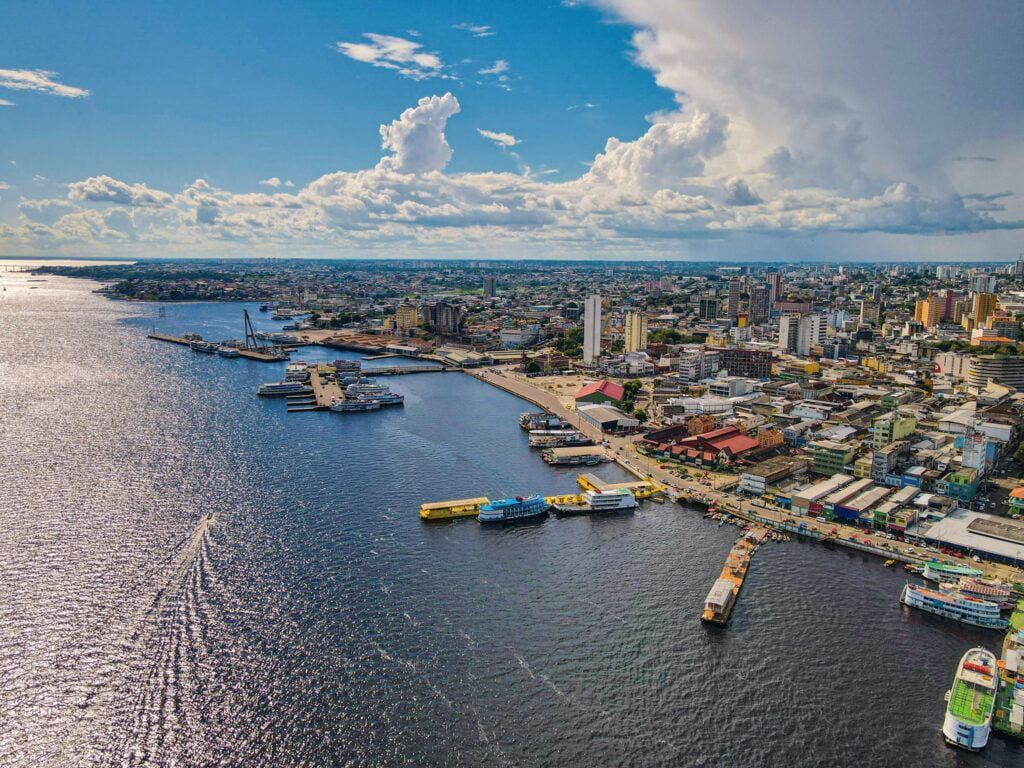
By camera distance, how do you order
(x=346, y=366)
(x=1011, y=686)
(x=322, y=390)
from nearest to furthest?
1. (x=1011, y=686)
2. (x=322, y=390)
3. (x=346, y=366)

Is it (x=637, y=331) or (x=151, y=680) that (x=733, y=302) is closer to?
(x=637, y=331)

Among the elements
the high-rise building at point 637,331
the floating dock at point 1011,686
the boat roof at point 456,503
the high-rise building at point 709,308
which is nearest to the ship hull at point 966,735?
the floating dock at point 1011,686

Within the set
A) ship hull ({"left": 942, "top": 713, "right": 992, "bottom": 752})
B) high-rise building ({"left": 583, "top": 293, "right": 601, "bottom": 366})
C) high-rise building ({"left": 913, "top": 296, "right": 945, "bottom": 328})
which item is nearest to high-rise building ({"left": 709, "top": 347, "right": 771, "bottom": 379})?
high-rise building ({"left": 583, "top": 293, "right": 601, "bottom": 366})

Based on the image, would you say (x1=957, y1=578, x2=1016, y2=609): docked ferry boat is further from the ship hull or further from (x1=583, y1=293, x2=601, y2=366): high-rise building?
(x1=583, y1=293, x2=601, y2=366): high-rise building

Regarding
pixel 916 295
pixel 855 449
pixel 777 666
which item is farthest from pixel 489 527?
pixel 916 295

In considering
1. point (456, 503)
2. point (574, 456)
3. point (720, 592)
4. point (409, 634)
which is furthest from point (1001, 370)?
point (409, 634)

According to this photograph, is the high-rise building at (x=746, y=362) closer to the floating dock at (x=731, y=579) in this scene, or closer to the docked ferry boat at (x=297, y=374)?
the floating dock at (x=731, y=579)

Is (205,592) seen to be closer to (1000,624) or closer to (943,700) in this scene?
(943,700)
